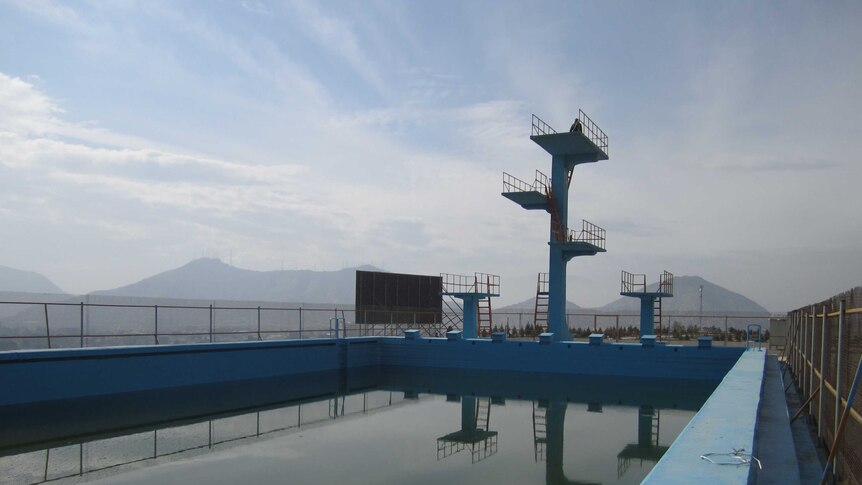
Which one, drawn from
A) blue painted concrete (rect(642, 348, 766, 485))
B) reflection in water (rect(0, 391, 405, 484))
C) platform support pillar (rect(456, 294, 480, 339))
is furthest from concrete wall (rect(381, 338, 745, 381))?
blue painted concrete (rect(642, 348, 766, 485))

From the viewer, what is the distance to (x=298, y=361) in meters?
22.6

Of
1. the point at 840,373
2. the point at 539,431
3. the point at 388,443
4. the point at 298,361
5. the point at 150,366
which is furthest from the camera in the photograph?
the point at 298,361

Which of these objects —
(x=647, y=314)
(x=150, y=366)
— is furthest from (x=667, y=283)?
(x=150, y=366)

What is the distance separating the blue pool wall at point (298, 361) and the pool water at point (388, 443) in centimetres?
200

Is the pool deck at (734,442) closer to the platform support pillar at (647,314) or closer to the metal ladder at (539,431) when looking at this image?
the metal ladder at (539,431)

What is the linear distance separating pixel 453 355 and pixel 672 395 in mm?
8311

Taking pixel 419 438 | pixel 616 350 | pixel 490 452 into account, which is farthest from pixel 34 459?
pixel 616 350

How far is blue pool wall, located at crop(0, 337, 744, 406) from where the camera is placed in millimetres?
16172

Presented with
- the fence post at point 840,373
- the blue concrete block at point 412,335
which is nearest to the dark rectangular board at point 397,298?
the blue concrete block at point 412,335

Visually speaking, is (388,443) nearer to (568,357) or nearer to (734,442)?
(734,442)

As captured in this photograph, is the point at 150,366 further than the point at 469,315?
No

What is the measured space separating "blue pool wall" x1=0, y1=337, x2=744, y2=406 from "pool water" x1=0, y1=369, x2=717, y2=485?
6.57 feet

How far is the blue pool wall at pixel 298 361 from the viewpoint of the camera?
1617 cm

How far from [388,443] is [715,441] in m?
7.29
